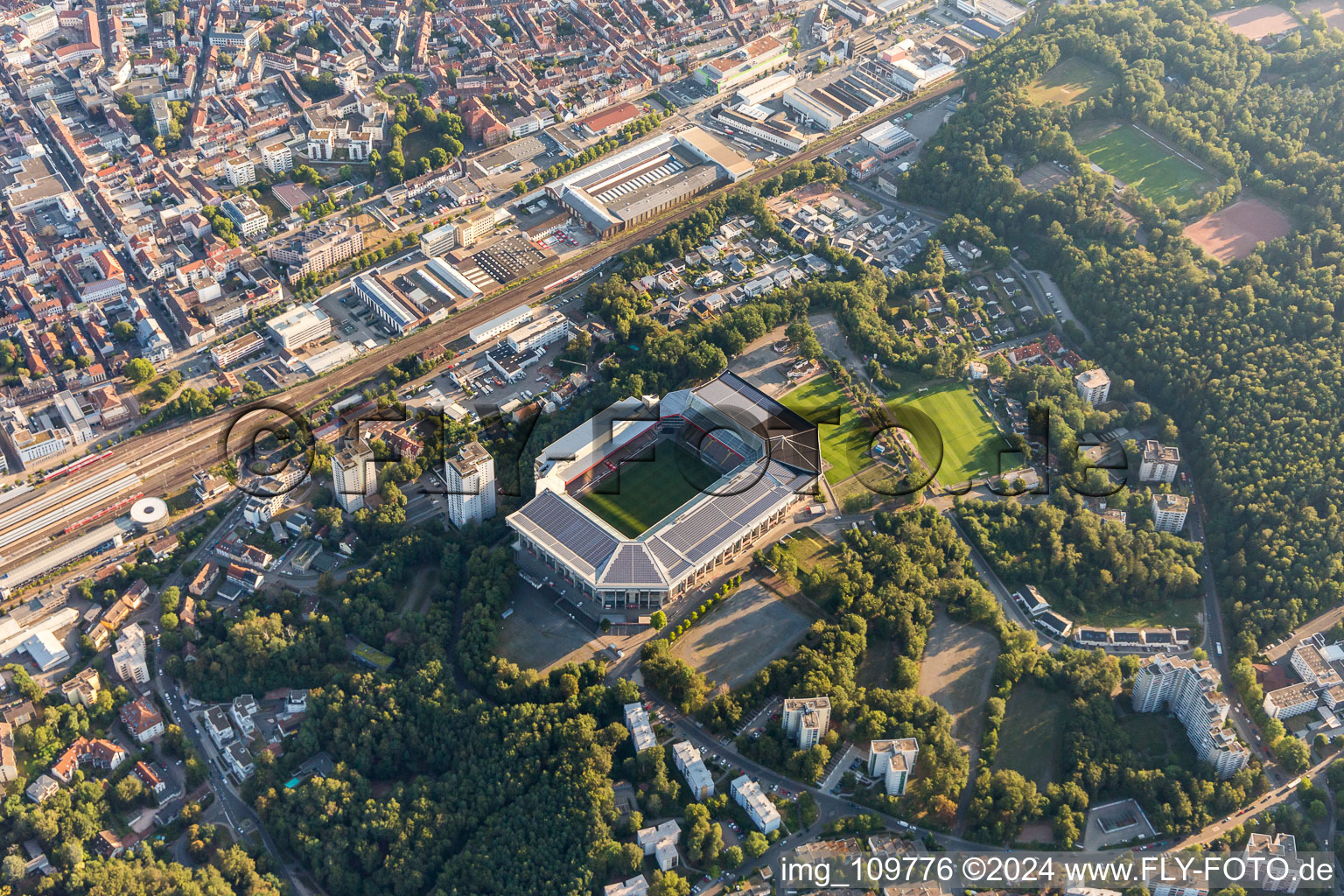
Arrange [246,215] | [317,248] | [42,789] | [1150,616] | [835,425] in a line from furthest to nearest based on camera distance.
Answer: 1. [246,215]
2. [317,248]
3. [835,425]
4. [1150,616]
5. [42,789]

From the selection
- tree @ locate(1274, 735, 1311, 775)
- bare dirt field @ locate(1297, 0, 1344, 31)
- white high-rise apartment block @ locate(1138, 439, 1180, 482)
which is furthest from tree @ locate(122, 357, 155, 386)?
bare dirt field @ locate(1297, 0, 1344, 31)

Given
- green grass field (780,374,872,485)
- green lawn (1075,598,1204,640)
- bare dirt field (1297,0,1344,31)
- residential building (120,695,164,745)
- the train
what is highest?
bare dirt field (1297,0,1344,31)

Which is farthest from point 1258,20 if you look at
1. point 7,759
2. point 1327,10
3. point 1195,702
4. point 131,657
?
point 7,759

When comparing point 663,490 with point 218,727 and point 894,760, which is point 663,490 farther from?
point 218,727

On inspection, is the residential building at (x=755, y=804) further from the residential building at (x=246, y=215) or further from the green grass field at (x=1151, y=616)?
the residential building at (x=246, y=215)

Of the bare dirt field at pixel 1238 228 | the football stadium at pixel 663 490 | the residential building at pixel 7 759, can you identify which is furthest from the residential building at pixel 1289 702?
the residential building at pixel 7 759

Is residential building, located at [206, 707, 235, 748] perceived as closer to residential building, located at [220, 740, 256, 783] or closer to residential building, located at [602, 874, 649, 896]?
residential building, located at [220, 740, 256, 783]
